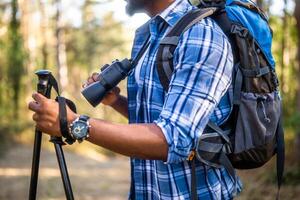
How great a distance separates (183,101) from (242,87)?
36cm

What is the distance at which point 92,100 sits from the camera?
7.73 ft

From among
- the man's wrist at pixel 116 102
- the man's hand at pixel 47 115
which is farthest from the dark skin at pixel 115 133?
the man's wrist at pixel 116 102

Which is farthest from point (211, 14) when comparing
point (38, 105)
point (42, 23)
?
point (42, 23)

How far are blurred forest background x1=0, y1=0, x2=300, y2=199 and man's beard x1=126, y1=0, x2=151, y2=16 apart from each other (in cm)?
338

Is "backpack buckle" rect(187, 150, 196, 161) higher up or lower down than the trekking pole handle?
lower down

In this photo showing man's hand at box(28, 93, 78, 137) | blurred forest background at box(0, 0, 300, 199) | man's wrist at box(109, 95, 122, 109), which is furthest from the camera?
blurred forest background at box(0, 0, 300, 199)

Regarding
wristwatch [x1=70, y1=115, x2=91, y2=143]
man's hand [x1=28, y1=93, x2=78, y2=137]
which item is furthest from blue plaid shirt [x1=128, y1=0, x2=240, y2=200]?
man's hand [x1=28, y1=93, x2=78, y2=137]

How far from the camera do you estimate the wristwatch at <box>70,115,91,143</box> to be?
6.22 ft

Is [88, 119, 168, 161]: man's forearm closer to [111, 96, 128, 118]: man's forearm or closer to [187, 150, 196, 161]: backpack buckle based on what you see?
[187, 150, 196, 161]: backpack buckle

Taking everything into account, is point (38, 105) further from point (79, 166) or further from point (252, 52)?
point (79, 166)

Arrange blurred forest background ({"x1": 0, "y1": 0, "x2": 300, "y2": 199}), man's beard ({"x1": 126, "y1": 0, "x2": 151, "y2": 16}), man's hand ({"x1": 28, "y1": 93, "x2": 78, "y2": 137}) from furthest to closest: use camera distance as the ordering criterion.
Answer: blurred forest background ({"x1": 0, "y1": 0, "x2": 300, "y2": 199})
man's beard ({"x1": 126, "y1": 0, "x2": 151, "y2": 16})
man's hand ({"x1": 28, "y1": 93, "x2": 78, "y2": 137})

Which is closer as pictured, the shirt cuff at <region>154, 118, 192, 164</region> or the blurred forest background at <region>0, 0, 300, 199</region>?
the shirt cuff at <region>154, 118, 192, 164</region>

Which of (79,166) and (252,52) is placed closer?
(252,52)

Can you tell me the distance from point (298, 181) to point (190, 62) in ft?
21.7
